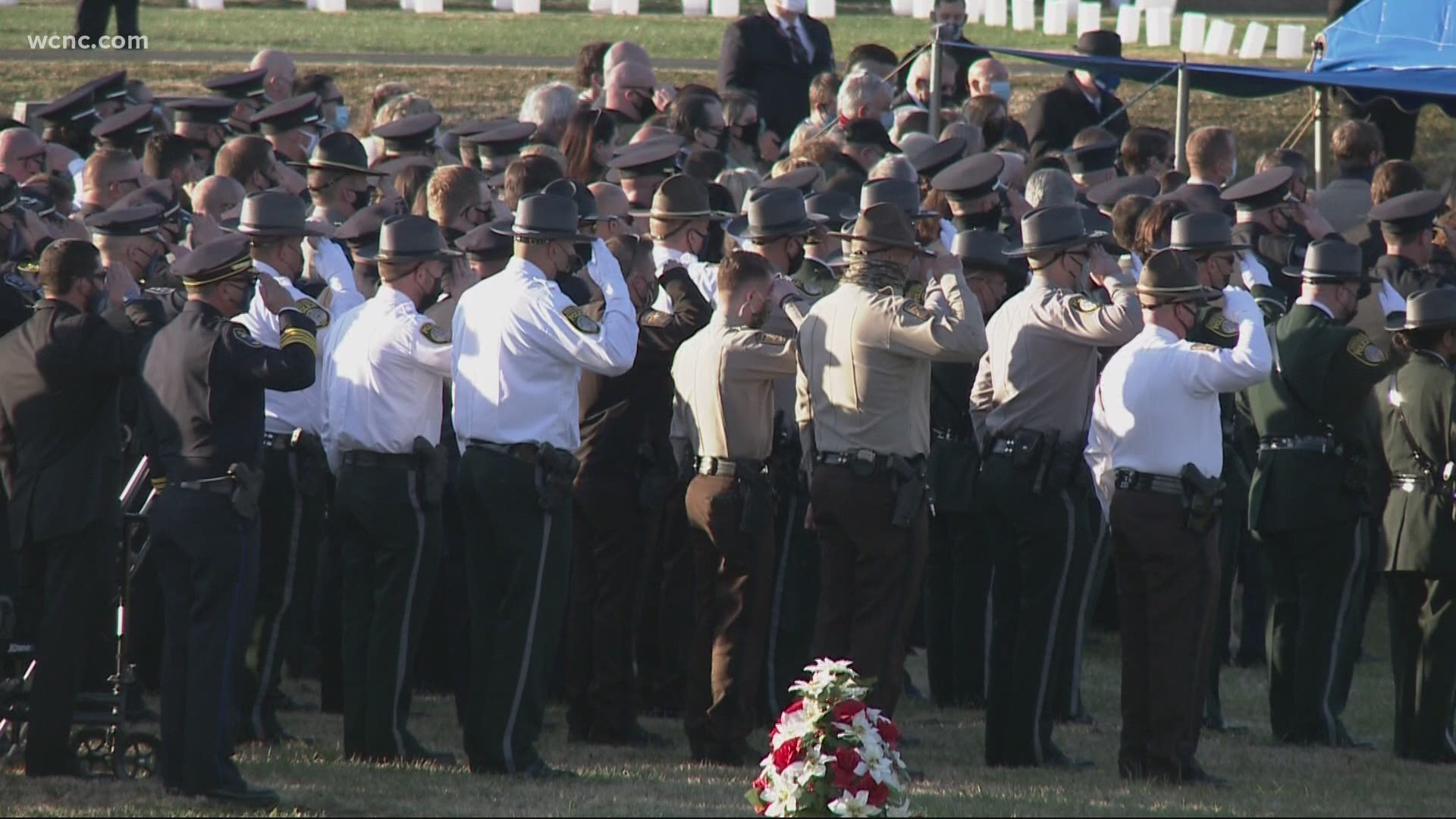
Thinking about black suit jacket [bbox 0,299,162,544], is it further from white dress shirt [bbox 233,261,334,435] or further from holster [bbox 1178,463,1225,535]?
holster [bbox 1178,463,1225,535]

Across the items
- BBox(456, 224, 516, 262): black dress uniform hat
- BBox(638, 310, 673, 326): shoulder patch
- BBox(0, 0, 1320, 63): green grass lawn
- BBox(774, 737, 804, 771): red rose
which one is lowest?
BBox(774, 737, 804, 771): red rose

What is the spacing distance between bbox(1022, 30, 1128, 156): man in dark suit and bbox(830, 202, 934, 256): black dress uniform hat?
6344mm

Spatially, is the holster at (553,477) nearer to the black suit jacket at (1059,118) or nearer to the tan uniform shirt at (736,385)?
the tan uniform shirt at (736,385)

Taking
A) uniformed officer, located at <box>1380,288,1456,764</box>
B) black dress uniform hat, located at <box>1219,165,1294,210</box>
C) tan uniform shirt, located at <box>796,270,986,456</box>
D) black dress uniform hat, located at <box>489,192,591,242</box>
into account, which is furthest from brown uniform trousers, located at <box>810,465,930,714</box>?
→ black dress uniform hat, located at <box>1219,165,1294,210</box>

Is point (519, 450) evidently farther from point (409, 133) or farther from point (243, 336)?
point (409, 133)

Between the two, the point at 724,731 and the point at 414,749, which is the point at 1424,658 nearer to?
the point at 724,731

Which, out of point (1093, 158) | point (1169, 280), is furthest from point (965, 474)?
point (1093, 158)

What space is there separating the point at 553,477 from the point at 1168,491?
223 cm

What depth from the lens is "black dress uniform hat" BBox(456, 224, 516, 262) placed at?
8836 millimetres

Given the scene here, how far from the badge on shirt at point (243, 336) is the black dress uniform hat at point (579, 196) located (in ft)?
5.30

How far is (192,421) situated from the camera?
7488 millimetres

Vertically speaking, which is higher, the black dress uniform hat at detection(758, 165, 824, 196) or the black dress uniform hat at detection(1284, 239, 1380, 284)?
the black dress uniform hat at detection(758, 165, 824, 196)

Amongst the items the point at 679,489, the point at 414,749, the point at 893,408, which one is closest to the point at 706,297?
the point at 679,489

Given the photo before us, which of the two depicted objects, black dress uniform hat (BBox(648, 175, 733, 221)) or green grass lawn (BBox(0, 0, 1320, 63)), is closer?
black dress uniform hat (BBox(648, 175, 733, 221))
